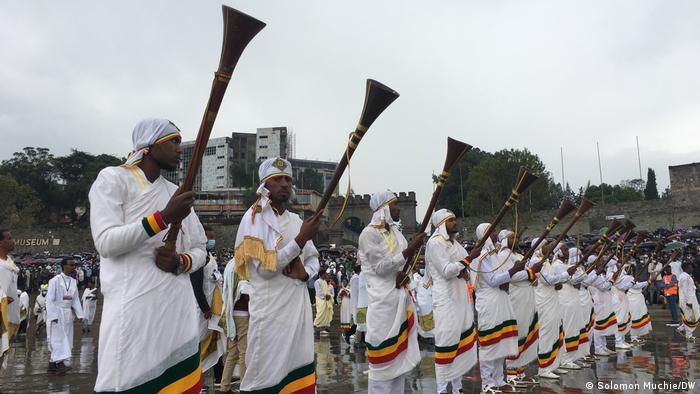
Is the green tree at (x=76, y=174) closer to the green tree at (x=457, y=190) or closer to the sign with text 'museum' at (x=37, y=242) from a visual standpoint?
the sign with text 'museum' at (x=37, y=242)

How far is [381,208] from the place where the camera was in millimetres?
6434

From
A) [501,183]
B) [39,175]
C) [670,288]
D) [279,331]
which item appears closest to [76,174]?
[39,175]

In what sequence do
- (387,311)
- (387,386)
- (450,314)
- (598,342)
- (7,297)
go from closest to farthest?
(387,386), (387,311), (450,314), (7,297), (598,342)

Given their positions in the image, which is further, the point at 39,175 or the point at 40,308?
the point at 39,175

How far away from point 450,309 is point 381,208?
5.21ft

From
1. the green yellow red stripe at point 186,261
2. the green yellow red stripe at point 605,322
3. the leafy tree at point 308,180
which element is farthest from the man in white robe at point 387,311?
the leafy tree at point 308,180

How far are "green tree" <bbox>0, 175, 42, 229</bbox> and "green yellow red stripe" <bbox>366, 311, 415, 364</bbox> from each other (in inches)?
2370

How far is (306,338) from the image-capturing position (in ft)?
14.2

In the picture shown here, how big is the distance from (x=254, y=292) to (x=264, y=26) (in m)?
2.05

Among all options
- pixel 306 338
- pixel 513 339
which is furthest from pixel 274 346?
pixel 513 339

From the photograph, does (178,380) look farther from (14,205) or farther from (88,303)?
(14,205)

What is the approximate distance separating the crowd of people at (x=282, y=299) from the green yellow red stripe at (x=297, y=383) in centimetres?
1

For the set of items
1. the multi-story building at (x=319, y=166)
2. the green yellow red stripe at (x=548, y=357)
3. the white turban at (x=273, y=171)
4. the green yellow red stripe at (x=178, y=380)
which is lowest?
the green yellow red stripe at (x=548, y=357)

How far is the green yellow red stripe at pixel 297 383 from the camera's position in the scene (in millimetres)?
4156
